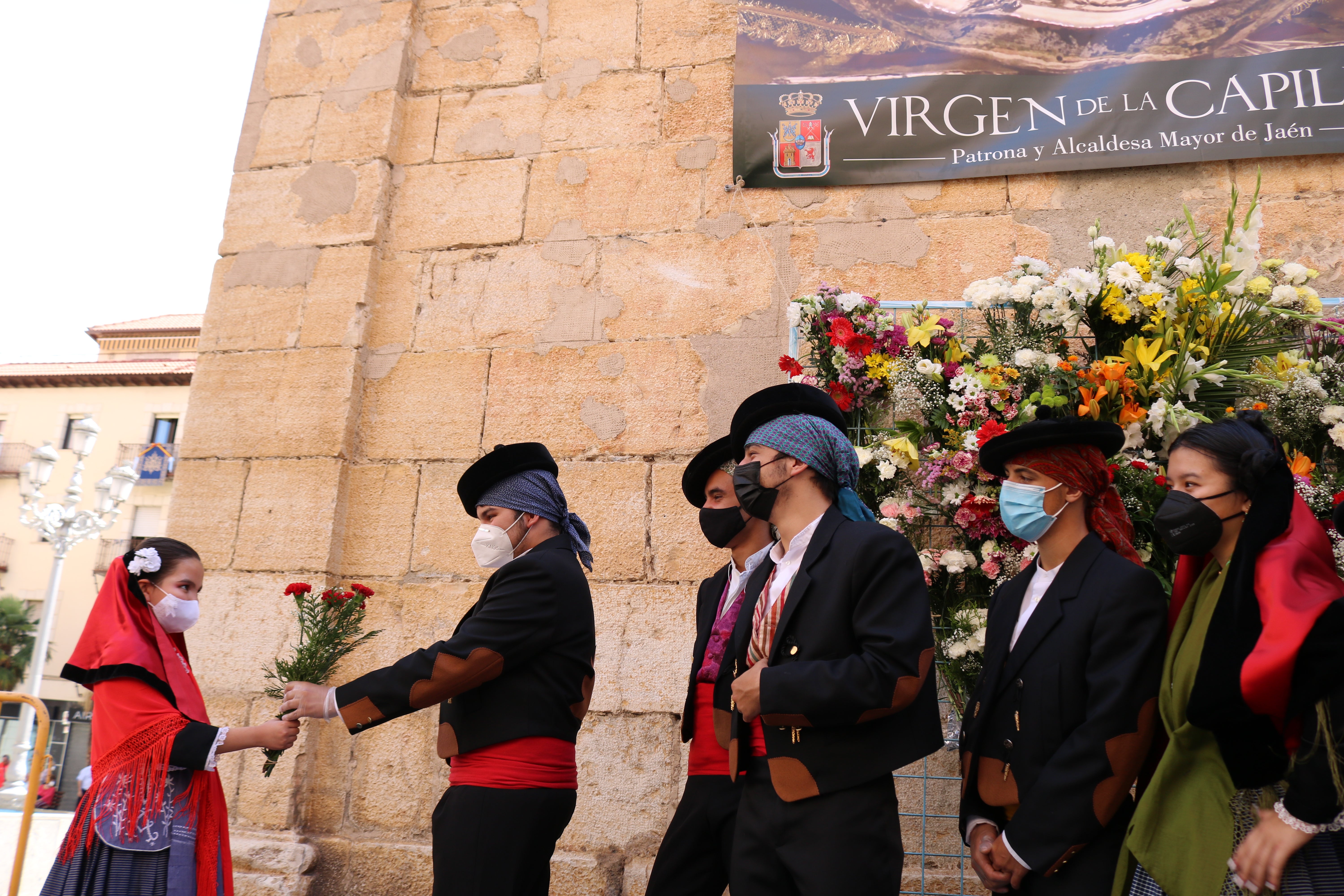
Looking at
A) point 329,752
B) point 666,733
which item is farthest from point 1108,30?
point 329,752

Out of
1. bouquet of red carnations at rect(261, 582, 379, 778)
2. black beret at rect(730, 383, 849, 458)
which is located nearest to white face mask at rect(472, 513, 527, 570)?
bouquet of red carnations at rect(261, 582, 379, 778)

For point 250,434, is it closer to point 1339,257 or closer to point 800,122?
point 800,122

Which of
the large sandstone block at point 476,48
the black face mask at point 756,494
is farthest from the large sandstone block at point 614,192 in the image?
the black face mask at point 756,494

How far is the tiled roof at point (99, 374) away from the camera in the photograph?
28375 millimetres

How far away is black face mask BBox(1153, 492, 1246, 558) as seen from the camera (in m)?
2.26

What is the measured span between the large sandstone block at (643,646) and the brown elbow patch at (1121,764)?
2159mm

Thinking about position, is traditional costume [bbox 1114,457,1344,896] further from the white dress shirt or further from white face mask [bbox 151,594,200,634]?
white face mask [bbox 151,594,200,634]

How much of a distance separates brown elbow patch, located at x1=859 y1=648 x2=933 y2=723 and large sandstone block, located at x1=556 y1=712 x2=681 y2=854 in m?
2.00

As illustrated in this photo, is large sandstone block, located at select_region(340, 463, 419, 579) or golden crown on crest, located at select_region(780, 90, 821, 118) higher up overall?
golden crown on crest, located at select_region(780, 90, 821, 118)

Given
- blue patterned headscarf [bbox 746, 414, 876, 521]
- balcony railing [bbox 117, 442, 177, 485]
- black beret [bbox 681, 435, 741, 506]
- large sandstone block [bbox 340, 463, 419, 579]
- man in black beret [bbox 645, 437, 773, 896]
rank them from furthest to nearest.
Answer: balcony railing [bbox 117, 442, 177, 485], large sandstone block [bbox 340, 463, 419, 579], black beret [bbox 681, 435, 741, 506], man in black beret [bbox 645, 437, 773, 896], blue patterned headscarf [bbox 746, 414, 876, 521]

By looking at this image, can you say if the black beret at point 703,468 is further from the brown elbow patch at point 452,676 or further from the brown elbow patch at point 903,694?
the brown elbow patch at point 903,694

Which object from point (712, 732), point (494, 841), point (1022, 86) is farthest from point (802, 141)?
point (494, 841)

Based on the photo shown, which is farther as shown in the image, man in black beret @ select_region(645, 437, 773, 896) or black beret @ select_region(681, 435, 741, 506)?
black beret @ select_region(681, 435, 741, 506)

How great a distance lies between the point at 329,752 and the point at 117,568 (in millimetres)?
1569
